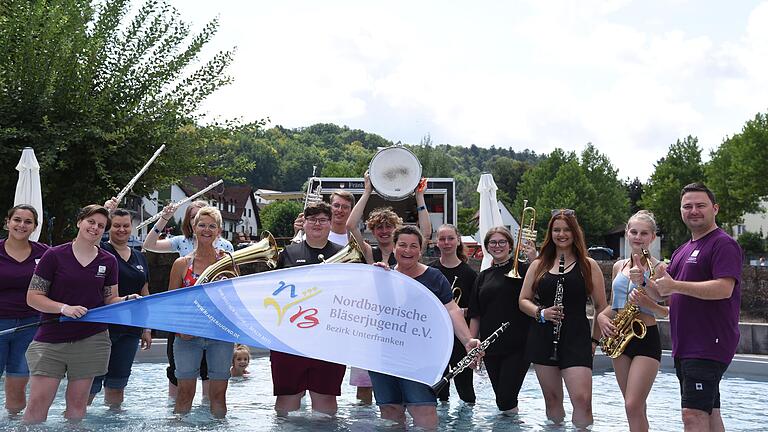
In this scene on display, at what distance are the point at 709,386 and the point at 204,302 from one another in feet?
11.6

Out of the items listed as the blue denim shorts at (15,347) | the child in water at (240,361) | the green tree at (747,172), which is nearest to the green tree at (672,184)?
the green tree at (747,172)

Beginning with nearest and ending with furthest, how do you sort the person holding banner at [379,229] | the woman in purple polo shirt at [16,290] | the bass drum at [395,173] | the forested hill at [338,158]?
1. the woman in purple polo shirt at [16,290]
2. the person holding banner at [379,229]
3. the bass drum at [395,173]
4. the forested hill at [338,158]

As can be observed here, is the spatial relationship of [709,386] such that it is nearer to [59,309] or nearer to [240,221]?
[59,309]

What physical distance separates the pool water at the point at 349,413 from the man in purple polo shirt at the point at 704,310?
2.06 meters

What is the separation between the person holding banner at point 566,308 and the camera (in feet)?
20.0

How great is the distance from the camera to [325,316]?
19.4 feet

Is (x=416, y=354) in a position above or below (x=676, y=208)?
below

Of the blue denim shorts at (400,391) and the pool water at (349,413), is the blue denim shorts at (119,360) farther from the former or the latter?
the blue denim shorts at (400,391)

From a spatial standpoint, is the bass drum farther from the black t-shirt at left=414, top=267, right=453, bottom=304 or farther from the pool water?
the black t-shirt at left=414, top=267, right=453, bottom=304

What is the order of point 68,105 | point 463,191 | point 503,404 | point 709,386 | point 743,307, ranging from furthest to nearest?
point 463,191 < point 743,307 < point 68,105 < point 503,404 < point 709,386

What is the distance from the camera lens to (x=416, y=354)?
5.79m

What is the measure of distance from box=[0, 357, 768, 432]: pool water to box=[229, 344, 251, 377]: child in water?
0.15m

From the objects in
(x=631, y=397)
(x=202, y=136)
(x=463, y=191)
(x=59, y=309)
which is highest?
(x=463, y=191)

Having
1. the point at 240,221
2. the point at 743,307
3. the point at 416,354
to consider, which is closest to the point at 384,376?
the point at 416,354
